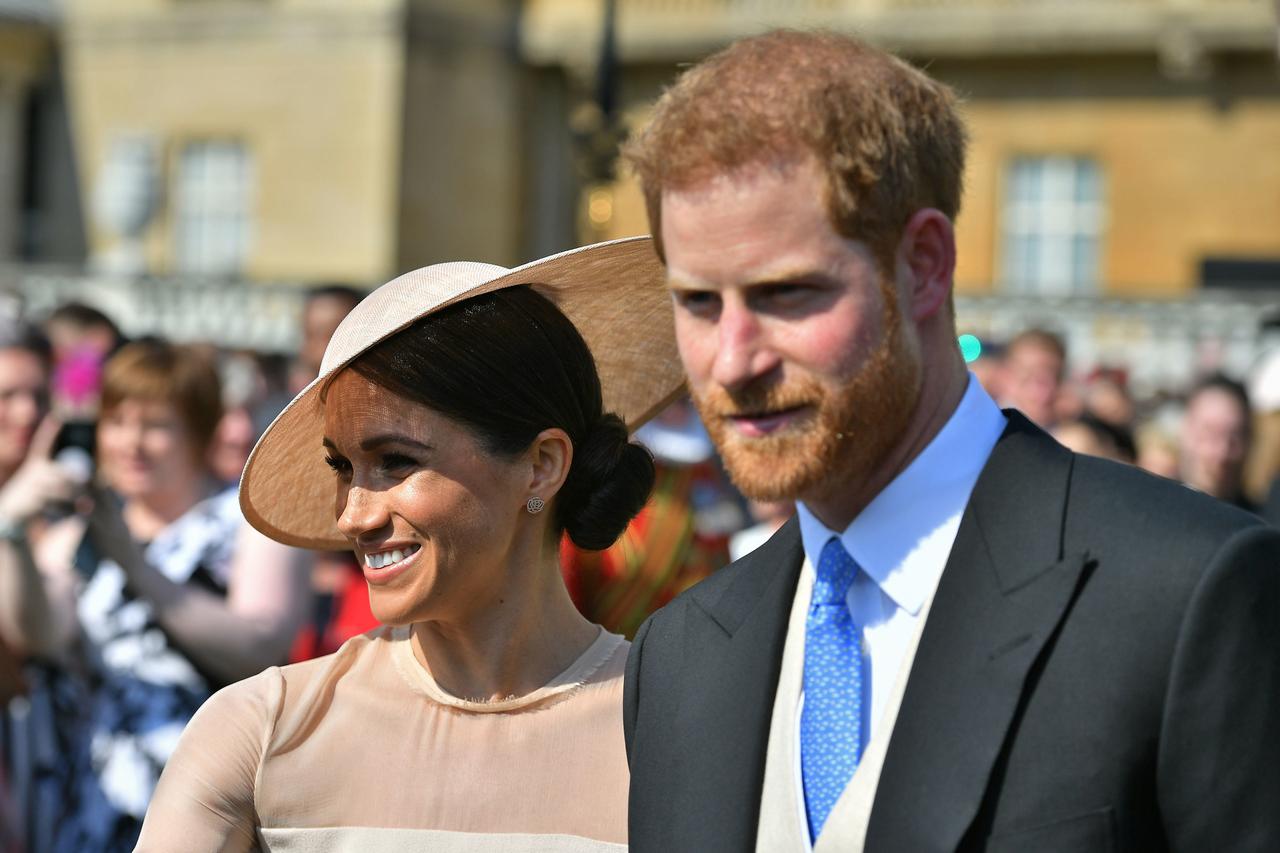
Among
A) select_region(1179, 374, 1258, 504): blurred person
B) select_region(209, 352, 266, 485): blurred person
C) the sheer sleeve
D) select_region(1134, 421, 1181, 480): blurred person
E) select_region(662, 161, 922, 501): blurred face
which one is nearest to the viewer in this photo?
select_region(662, 161, 922, 501): blurred face

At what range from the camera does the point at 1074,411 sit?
8562 millimetres

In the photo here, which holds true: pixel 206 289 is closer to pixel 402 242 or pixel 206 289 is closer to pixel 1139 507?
pixel 402 242

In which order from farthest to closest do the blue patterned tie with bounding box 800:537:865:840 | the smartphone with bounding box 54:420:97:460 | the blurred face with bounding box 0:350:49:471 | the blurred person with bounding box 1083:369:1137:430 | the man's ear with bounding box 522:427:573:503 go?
1. the blurred person with bounding box 1083:369:1137:430
2. the blurred face with bounding box 0:350:49:471
3. the smartphone with bounding box 54:420:97:460
4. the man's ear with bounding box 522:427:573:503
5. the blue patterned tie with bounding box 800:537:865:840

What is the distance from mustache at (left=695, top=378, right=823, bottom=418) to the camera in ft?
6.98

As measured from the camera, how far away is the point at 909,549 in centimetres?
224

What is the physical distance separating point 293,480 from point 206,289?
63.6 ft

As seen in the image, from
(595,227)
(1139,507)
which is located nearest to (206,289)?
(595,227)

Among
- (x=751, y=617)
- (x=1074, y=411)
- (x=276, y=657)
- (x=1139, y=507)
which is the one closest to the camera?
(x=1139, y=507)

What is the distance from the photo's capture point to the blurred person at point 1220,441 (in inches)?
267

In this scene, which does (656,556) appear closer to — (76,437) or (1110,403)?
(76,437)

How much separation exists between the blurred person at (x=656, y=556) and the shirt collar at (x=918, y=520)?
139 centimetres

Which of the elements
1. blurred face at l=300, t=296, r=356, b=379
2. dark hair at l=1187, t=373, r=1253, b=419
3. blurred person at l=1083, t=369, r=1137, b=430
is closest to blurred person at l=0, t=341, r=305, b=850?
blurred face at l=300, t=296, r=356, b=379

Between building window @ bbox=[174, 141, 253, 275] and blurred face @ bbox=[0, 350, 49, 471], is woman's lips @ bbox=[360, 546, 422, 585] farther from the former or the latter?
building window @ bbox=[174, 141, 253, 275]

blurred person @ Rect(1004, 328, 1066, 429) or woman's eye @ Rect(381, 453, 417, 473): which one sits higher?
woman's eye @ Rect(381, 453, 417, 473)
